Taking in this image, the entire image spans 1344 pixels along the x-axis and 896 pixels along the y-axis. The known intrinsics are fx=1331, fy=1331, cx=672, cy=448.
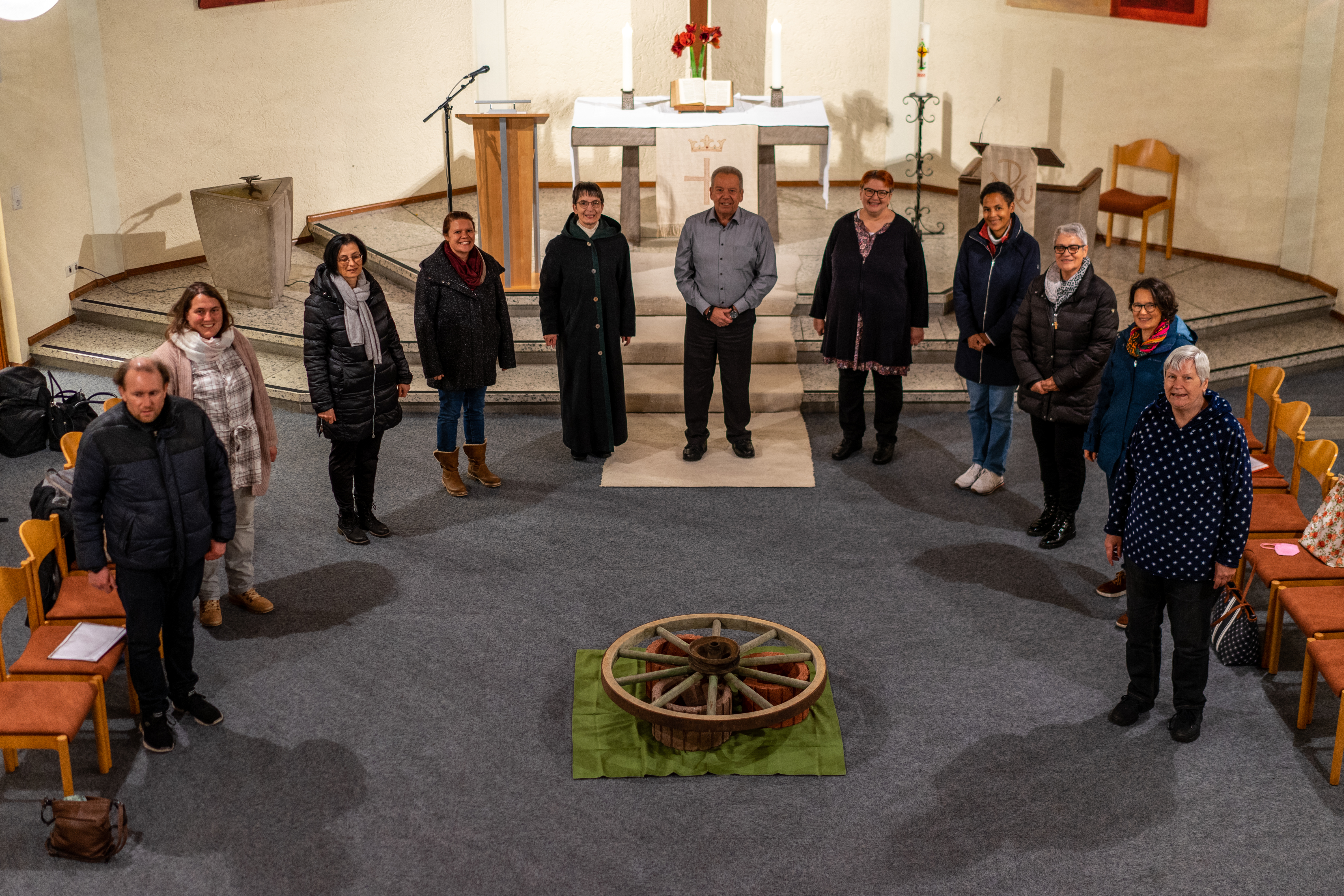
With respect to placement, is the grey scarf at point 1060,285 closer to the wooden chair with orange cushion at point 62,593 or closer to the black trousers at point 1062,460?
the black trousers at point 1062,460

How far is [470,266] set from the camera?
6371mm

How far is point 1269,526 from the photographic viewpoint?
535cm

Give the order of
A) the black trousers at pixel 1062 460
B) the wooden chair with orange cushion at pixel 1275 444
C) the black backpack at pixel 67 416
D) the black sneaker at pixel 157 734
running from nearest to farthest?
the black sneaker at pixel 157 734 → the wooden chair with orange cushion at pixel 1275 444 → the black trousers at pixel 1062 460 → the black backpack at pixel 67 416

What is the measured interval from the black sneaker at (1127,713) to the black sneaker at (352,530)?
337cm

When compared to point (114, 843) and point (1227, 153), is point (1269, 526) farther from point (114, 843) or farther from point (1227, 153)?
point (1227, 153)

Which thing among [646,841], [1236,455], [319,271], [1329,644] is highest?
[319,271]

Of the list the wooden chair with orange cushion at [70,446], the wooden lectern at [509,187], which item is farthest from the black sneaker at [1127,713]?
the wooden lectern at [509,187]

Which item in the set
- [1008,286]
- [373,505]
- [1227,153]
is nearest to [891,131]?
[1227,153]

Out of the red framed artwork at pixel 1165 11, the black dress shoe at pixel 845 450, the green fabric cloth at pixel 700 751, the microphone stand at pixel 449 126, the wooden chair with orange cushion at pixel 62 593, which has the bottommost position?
the green fabric cloth at pixel 700 751

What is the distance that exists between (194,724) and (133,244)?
19.5ft

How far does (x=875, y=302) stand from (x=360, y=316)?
8.58ft

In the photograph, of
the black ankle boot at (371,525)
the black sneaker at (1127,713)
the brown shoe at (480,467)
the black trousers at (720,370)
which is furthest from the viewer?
the black trousers at (720,370)

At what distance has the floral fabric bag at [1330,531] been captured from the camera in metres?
4.85

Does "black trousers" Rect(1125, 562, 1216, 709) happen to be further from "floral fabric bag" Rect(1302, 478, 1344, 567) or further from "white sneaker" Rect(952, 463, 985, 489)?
"white sneaker" Rect(952, 463, 985, 489)
